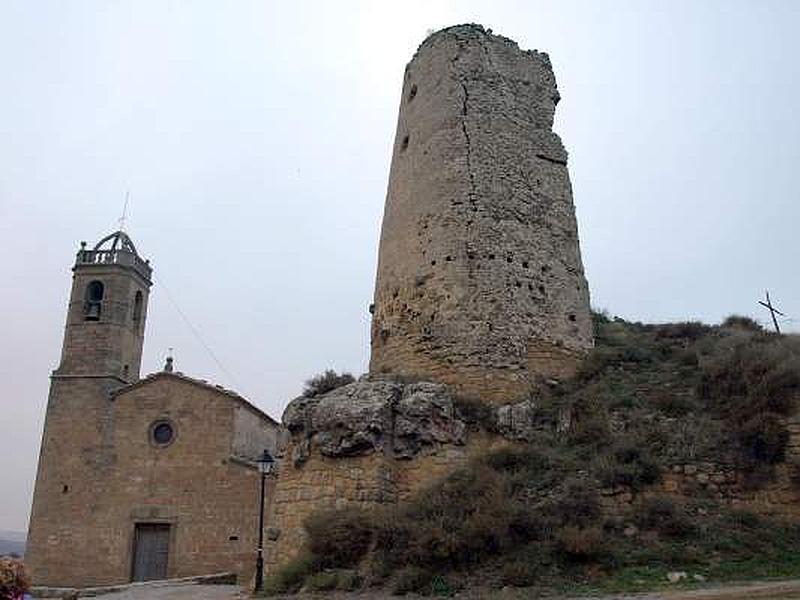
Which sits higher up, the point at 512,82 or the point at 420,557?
the point at 512,82

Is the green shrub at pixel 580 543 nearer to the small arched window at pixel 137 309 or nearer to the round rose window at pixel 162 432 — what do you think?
Answer: the round rose window at pixel 162 432

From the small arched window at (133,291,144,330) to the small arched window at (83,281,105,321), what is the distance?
126cm

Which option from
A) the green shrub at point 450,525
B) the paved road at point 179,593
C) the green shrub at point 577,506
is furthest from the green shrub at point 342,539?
the paved road at point 179,593

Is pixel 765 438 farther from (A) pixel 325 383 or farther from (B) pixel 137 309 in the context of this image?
(B) pixel 137 309

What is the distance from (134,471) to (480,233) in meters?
15.3

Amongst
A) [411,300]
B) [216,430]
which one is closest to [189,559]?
[216,430]

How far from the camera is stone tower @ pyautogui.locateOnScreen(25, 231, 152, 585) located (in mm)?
22703

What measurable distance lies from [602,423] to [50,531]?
18.8m

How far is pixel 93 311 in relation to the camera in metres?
26.3

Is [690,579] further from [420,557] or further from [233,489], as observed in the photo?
[233,489]

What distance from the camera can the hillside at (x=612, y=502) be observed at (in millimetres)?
8641

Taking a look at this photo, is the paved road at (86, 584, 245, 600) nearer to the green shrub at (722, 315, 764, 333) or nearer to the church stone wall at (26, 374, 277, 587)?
the church stone wall at (26, 374, 277, 587)

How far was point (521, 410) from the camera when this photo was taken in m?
12.1

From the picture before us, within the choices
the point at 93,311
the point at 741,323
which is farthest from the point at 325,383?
the point at 93,311
